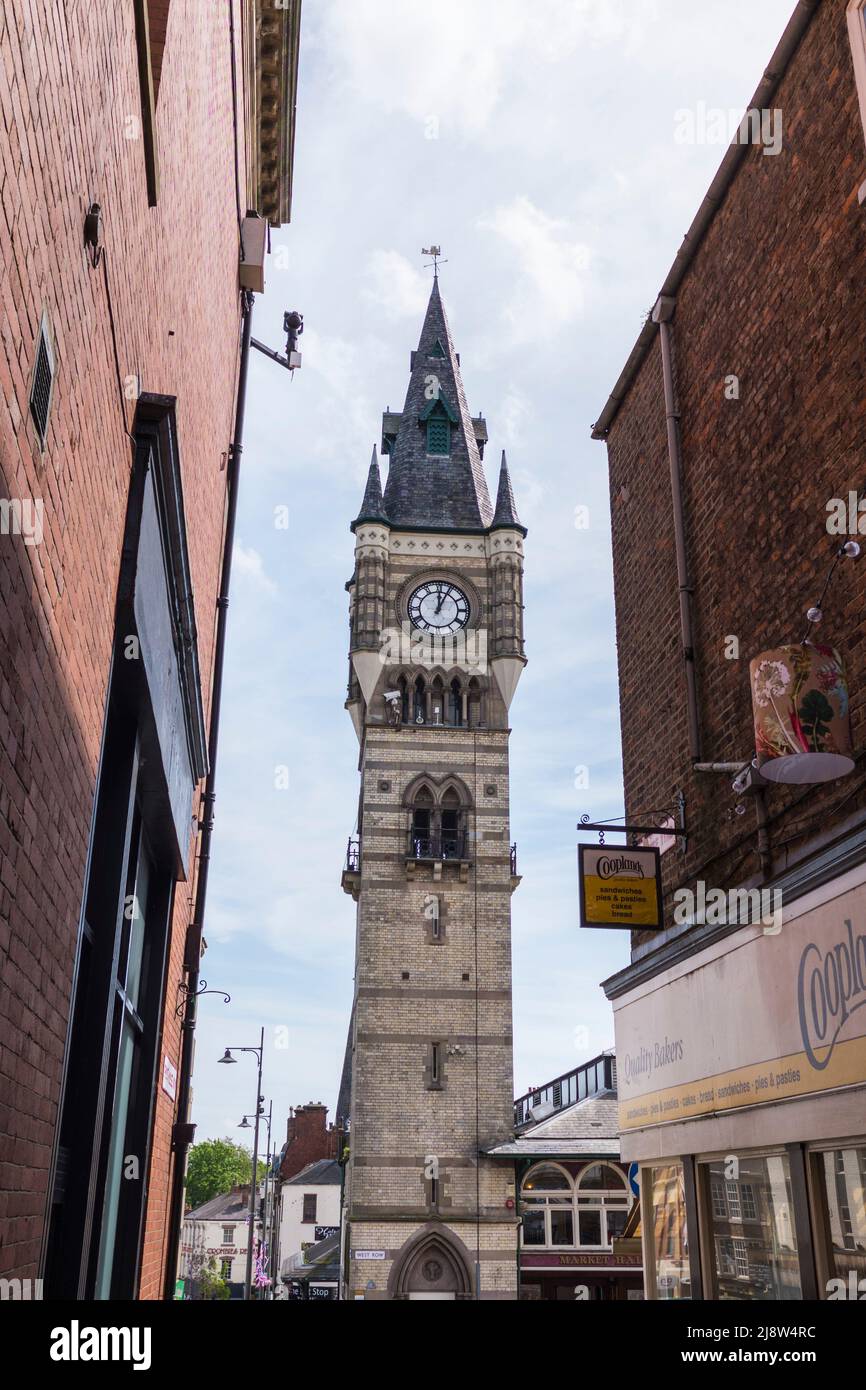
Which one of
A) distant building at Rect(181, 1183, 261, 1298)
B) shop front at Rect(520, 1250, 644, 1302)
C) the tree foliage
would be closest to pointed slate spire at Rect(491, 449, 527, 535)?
shop front at Rect(520, 1250, 644, 1302)

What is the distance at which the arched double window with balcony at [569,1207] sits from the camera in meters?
40.2

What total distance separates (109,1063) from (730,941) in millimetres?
5272

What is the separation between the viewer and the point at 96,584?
5.58m

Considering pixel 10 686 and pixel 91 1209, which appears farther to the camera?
pixel 91 1209

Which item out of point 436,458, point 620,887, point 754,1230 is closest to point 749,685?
point 620,887

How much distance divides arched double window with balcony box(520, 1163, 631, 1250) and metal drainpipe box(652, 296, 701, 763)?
33301mm

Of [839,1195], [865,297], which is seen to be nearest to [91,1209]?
[839,1195]

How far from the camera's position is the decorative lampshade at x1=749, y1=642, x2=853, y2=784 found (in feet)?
26.3

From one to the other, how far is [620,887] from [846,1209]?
4074 millimetres

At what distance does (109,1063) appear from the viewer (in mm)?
7062

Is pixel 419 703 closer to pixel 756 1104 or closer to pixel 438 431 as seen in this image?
pixel 438 431

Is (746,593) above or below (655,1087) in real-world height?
above

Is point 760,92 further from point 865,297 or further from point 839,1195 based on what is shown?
point 839,1195

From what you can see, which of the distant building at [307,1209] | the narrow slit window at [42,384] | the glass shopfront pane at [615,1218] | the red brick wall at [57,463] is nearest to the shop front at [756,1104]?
the red brick wall at [57,463]
